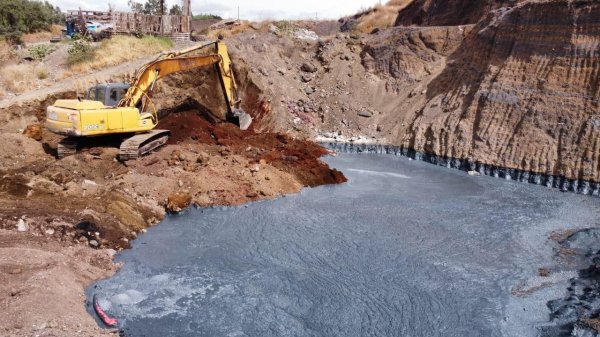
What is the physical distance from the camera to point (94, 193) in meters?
11.4

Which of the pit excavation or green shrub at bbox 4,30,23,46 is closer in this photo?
the pit excavation

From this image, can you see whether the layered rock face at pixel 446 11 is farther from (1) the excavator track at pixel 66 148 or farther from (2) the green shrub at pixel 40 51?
(1) the excavator track at pixel 66 148

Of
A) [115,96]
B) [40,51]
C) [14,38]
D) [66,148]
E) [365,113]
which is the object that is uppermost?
[14,38]

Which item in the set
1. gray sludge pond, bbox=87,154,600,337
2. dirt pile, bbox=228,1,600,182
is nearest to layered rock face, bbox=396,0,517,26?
dirt pile, bbox=228,1,600,182

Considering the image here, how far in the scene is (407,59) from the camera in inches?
940

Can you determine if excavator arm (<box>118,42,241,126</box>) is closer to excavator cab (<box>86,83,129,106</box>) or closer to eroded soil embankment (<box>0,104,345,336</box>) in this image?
excavator cab (<box>86,83,129,106</box>)

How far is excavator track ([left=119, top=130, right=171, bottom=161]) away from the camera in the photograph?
12969 millimetres

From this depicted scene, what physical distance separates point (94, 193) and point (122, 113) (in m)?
2.45

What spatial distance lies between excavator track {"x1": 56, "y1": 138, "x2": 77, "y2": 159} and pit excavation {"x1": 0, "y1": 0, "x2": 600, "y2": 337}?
57 mm

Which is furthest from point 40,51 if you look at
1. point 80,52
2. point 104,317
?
point 104,317

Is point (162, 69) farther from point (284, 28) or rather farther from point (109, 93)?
point (284, 28)

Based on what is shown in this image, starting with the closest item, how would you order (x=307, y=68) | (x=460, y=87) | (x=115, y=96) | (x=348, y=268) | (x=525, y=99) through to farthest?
(x=348, y=268), (x=115, y=96), (x=525, y=99), (x=460, y=87), (x=307, y=68)

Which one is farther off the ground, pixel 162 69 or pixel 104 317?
pixel 162 69

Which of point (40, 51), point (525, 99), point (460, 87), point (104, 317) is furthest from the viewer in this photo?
point (40, 51)
